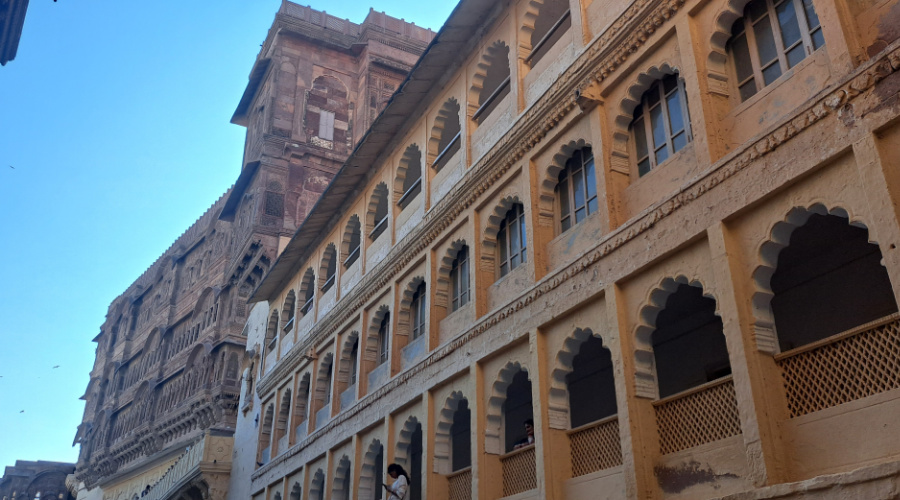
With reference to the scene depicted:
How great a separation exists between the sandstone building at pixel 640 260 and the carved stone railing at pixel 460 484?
0.15 ft

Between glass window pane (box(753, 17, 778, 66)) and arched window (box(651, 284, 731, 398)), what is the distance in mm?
2731

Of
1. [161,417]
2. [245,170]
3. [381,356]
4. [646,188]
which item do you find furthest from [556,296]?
[161,417]

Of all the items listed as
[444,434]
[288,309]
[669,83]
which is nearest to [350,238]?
[288,309]

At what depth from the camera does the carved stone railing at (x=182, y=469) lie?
23.2 metres

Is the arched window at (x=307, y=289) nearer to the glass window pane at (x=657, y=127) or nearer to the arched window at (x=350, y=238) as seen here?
the arched window at (x=350, y=238)

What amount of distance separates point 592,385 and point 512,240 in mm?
2316

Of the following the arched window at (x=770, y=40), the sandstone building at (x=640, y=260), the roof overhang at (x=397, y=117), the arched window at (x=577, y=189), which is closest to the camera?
the sandstone building at (x=640, y=260)

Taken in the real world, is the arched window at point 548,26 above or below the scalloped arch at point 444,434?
above

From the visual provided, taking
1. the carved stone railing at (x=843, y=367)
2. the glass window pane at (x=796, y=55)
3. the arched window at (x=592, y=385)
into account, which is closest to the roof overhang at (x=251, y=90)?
the arched window at (x=592, y=385)

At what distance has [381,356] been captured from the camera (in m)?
14.7

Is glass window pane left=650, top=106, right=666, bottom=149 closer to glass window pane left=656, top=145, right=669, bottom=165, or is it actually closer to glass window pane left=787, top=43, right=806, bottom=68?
glass window pane left=656, top=145, right=669, bottom=165

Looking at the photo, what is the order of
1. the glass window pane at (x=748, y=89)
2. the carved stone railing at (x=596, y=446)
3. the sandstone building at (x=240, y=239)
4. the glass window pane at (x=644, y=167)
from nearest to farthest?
the glass window pane at (x=748, y=89)
the carved stone railing at (x=596, y=446)
the glass window pane at (x=644, y=167)
the sandstone building at (x=240, y=239)

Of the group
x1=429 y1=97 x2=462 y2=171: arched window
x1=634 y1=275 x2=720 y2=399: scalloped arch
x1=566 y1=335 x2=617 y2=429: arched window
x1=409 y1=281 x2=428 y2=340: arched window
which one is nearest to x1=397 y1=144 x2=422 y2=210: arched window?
x1=429 y1=97 x2=462 y2=171: arched window

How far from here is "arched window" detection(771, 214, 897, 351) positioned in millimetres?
7602
